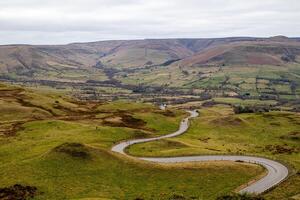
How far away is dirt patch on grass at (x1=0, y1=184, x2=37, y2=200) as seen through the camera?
70250mm

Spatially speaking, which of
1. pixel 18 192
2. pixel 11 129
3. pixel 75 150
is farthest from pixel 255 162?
pixel 11 129

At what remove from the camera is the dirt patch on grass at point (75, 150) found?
88.9m

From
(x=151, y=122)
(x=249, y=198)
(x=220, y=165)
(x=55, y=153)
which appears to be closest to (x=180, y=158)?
(x=220, y=165)

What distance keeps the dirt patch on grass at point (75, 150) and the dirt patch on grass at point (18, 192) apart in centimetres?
1555

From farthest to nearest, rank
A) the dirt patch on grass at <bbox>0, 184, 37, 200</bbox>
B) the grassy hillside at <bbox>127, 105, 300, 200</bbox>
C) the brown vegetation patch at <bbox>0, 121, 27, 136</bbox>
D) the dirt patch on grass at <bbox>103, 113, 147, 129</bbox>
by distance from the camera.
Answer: the dirt patch on grass at <bbox>103, 113, 147, 129</bbox>, the brown vegetation patch at <bbox>0, 121, 27, 136</bbox>, the grassy hillside at <bbox>127, 105, 300, 200</bbox>, the dirt patch on grass at <bbox>0, 184, 37, 200</bbox>

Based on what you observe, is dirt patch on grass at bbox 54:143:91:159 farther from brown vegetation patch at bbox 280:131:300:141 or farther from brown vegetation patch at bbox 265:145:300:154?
brown vegetation patch at bbox 280:131:300:141

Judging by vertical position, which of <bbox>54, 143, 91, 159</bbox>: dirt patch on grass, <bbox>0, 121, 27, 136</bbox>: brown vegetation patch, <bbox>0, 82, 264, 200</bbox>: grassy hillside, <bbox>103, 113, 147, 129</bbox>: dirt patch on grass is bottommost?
<bbox>103, 113, 147, 129</bbox>: dirt patch on grass

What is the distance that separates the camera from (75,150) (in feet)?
294

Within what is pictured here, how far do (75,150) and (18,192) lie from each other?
1945cm

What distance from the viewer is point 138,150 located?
11612cm

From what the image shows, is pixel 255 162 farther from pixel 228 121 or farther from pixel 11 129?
pixel 228 121

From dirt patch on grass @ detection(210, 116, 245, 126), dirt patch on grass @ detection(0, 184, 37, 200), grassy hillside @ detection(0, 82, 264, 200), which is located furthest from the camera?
dirt patch on grass @ detection(210, 116, 245, 126)

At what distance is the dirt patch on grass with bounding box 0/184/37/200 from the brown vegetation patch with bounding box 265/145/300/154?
254ft

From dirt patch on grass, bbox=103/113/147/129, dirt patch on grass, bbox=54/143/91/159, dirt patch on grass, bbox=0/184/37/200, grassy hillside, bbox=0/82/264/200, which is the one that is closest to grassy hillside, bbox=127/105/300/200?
grassy hillside, bbox=0/82/264/200
